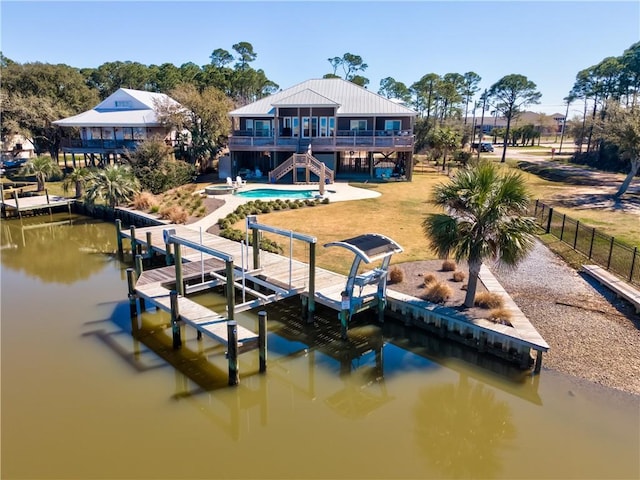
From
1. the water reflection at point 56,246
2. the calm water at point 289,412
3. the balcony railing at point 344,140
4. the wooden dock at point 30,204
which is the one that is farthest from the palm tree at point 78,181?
the calm water at point 289,412

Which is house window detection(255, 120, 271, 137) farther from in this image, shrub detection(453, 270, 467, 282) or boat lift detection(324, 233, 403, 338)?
boat lift detection(324, 233, 403, 338)

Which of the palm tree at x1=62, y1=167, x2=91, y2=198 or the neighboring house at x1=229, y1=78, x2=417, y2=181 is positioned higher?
the neighboring house at x1=229, y1=78, x2=417, y2=181

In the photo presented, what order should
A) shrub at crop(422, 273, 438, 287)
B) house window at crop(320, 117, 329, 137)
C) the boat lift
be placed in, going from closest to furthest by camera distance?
the boat lift, shrub at crop(422, 273, 438, 287), house window at crop(320, 117, 329, 137)

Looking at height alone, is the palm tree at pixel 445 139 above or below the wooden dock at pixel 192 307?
above

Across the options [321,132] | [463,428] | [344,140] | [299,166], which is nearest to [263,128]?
[321,132]

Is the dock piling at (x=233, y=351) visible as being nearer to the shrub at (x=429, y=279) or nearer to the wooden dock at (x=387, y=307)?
the wooden dock at (x=387, y=307)

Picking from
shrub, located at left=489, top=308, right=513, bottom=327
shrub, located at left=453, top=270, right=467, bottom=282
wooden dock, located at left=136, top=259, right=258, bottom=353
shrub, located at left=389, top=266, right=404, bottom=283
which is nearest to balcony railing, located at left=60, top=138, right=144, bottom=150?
wooden dock, located at left=136, top=259, right=258, bottom=353

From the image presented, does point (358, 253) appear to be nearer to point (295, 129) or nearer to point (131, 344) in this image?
point (131, 344)
